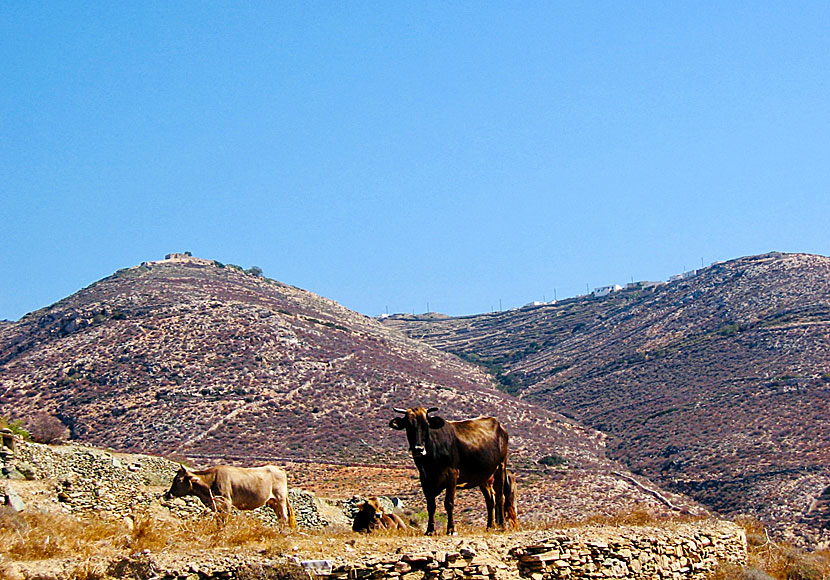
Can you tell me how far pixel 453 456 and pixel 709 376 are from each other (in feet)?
173

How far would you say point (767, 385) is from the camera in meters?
56.8

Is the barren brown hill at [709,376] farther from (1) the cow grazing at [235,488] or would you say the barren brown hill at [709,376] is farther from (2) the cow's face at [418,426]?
(2) the cow's face at [418,426]

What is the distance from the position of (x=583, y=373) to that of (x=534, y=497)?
40533 mm

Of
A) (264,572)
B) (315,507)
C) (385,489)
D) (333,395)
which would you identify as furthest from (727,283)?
(264,572)

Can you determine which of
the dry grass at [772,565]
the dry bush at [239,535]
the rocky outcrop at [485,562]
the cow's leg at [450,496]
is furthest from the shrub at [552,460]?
the dry bush at [239,535]

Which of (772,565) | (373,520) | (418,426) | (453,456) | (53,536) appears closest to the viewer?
(53,536)

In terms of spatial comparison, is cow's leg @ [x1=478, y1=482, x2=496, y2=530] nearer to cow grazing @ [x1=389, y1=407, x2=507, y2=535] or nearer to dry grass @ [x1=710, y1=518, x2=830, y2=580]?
cow grazing @ [x1=389, y1=407, x2=507, y2=535]

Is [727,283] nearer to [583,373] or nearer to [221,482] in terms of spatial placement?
[583,373]

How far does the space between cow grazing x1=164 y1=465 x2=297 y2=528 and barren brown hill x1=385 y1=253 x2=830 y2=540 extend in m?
25.3

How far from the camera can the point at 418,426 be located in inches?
565

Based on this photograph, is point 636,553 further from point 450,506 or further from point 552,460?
point 552,460

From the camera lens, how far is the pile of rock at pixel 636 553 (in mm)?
12117

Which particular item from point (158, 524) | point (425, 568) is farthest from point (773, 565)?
point (158, 524)

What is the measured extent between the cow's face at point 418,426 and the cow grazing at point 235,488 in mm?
4291
